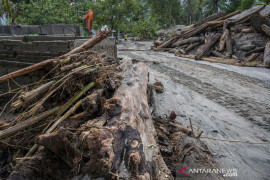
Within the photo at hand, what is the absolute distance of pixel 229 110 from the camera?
3430 mm

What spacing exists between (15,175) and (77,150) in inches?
25.6

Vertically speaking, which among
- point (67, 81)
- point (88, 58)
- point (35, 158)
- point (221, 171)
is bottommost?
point (221, 171)

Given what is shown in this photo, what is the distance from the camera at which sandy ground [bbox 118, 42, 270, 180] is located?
2.20 meters

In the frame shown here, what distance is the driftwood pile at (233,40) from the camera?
26.1 ft

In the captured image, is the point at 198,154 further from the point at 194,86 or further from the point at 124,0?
the point at 124,0

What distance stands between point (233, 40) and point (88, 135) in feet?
34.3

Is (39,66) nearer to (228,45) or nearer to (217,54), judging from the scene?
(217,54)

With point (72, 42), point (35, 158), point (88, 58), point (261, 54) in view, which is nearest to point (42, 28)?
point (72, 42)

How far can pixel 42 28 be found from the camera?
11562 mm

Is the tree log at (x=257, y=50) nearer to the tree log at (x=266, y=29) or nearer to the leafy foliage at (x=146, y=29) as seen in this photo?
the tree log at (x=266, y=29)

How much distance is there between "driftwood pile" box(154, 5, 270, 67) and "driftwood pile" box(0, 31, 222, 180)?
6967 mm

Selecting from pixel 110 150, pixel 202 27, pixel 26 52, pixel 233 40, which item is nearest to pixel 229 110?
pixel 110 150

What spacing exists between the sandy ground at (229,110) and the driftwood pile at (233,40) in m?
2.19
